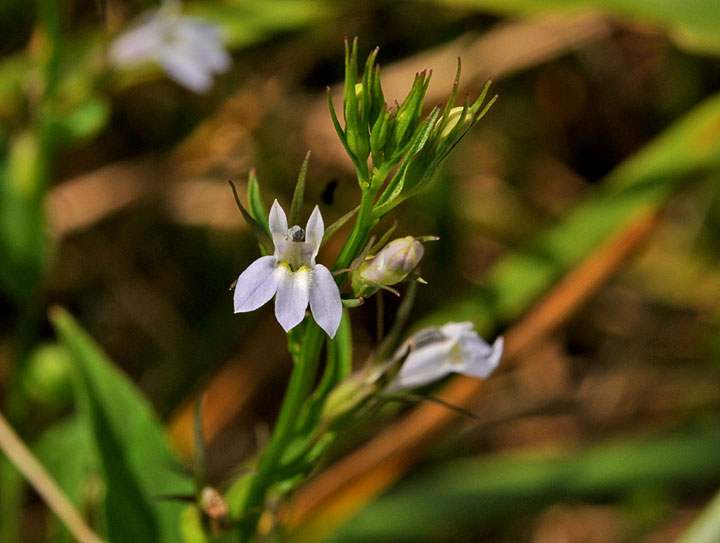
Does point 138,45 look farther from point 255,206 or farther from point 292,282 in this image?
point 292,282

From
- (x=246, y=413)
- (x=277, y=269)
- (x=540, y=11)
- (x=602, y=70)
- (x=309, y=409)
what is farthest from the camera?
(x=602, y=70)

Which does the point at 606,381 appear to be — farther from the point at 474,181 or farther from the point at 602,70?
the point at 602,70

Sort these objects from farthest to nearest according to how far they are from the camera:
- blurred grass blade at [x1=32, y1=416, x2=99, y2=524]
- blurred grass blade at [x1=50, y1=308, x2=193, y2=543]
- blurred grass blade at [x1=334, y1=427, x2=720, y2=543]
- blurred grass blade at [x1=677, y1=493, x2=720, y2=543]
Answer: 1. blurred grass blade at [x1=334, y1=427, x2=720, y2=543]
2. blurred grass blade at [x1=32, y1=416, x2=99, y2=524]
3. blurred grass blade at [x1=677, y1=493, x2=720, y2=543]
4. blurred grass blade at [x1=50, y1=308, x2=193, y2=543]

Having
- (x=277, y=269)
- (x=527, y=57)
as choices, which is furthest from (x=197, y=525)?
(x=527, y=57)

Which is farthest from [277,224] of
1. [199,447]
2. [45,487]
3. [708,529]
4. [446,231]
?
[446,231]

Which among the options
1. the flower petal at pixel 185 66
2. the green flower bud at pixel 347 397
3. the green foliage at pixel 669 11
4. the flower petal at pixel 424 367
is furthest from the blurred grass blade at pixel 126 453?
the green foliage at pixel 669 11

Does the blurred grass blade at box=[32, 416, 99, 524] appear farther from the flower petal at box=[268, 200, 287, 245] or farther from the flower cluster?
the flower petal at box=[268, 200, 287, 245]

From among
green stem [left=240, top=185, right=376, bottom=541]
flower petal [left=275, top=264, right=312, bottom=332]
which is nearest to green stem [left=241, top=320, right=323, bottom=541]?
green stem [left=240, top=185, right=376, bottom=541]
